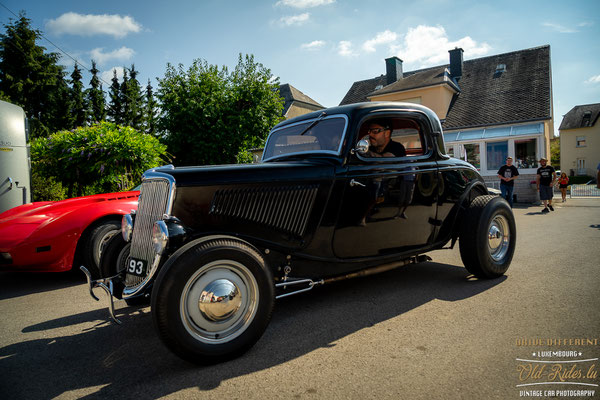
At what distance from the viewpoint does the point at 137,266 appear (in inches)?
111

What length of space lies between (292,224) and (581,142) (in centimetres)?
5005

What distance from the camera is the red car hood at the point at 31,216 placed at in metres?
4.34

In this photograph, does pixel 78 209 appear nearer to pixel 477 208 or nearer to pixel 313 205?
pixel 313 205

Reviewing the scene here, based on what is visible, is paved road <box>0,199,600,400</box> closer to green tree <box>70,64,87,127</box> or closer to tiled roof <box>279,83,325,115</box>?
tiled roof <box>279,83,325,115</box>

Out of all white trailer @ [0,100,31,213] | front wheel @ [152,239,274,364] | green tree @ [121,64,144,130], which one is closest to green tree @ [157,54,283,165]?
white trailer @ [0,100,31,213]

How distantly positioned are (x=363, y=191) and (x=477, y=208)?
5.21 feet

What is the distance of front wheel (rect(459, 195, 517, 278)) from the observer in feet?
12.6

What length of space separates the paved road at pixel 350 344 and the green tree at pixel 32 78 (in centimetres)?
2870

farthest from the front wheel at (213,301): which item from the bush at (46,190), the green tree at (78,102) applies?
the green tree at (78,102)

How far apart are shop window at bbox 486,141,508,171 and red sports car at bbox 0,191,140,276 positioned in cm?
1980

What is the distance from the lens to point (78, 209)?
4.58 metres

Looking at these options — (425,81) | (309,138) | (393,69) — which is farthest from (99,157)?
(393,69)

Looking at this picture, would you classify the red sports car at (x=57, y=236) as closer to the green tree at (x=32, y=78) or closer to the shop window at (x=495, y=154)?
the shop window at (x=495, y=154)

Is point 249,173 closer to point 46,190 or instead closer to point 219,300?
point 219,300
